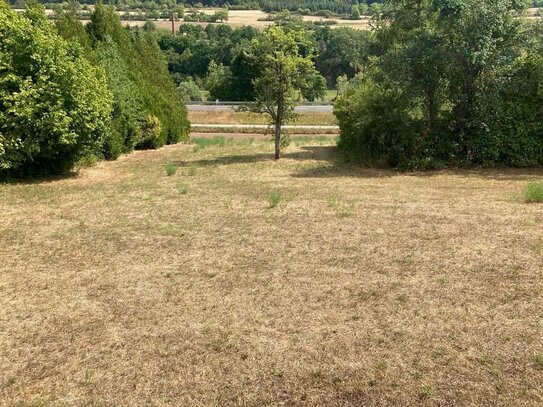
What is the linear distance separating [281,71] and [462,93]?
575cm

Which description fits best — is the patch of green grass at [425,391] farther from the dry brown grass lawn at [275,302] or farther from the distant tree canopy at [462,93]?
the distant tree canopy at [462,93]

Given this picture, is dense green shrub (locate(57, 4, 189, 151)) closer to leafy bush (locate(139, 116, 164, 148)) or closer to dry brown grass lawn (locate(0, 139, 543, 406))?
leafy bush (locate(139, 116, 164, 148))

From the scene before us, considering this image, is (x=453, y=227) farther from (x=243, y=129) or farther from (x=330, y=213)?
(x=243, y=129)

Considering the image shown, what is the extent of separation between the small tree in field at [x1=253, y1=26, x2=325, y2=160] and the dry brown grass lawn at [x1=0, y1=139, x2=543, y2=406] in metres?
7.02

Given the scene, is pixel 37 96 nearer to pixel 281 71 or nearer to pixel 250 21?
pixel 281 71

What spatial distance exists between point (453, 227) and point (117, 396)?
19.2ft

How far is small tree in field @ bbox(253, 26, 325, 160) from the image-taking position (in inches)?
649

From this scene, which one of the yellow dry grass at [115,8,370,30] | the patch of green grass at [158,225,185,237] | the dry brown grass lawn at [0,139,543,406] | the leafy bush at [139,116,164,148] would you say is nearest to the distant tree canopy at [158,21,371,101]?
the yellow dry grass at [115,8,370,30]

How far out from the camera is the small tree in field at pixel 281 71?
54.1ft

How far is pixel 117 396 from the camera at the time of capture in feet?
13.6

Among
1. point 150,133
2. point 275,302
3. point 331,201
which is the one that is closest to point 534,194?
point 331,201

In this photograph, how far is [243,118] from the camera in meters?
42.7

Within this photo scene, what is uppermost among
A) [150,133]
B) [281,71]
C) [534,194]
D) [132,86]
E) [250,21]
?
[250,21]

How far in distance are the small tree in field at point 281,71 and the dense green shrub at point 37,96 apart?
5.58m
